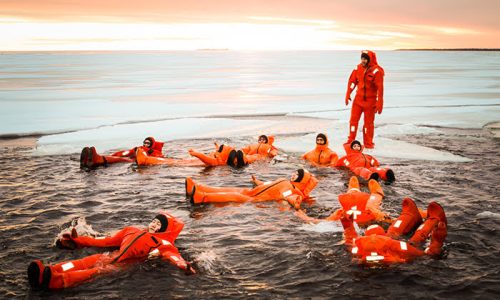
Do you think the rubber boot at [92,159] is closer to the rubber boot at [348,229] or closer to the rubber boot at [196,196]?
the rubber boot at [196,196]

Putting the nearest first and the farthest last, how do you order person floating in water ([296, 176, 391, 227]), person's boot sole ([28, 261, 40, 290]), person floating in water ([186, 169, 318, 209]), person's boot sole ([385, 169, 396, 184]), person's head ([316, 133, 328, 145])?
person's boot sole ([28, 261, 40, 290]), person floating in water ([296, 176, 391, 227]), person floating in water ([186, 169, 318, 209]), person's boot sole ([385, 169, 396, 184]), person's head ([316, 133, 328, 145])

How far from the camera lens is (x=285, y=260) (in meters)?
5.84

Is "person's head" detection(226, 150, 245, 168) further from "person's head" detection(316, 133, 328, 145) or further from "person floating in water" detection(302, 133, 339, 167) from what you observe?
"person's head" detection(316, 133, 328, 145)

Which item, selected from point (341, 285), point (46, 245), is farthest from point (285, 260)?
point (46, 245)

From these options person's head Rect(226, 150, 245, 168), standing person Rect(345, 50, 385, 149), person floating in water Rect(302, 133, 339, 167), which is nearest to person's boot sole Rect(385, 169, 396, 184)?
person floating in water Rect(302, 133, 339, 167)

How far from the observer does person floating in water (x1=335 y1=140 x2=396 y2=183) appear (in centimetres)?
905

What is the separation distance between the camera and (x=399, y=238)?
6340 mm

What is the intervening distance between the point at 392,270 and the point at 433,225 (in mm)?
965

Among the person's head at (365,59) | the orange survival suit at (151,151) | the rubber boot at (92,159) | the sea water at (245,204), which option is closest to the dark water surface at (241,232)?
the sea water at (245,204)

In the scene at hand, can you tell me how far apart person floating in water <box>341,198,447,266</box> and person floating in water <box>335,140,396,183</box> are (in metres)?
2.60

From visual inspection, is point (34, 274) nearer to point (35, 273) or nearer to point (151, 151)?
point (35, 273)

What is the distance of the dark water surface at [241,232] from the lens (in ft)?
16.9

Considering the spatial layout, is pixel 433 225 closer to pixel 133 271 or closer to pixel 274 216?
pixel 274 216

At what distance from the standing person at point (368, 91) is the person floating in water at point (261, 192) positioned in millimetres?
4517
